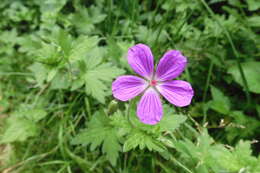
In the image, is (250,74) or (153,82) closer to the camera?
(153,82)

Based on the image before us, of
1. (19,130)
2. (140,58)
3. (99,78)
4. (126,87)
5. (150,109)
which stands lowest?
(19,130)

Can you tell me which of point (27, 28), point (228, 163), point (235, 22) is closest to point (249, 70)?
point (235, 22)

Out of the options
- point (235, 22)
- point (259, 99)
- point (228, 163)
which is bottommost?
point (259, 99)

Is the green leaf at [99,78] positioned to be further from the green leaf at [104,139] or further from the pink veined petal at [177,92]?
the pink veined petal at [177,92]

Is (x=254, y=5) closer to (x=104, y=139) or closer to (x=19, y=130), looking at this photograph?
(x=104, y=139)

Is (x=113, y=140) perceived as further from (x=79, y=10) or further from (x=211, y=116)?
(x=79, y=10)

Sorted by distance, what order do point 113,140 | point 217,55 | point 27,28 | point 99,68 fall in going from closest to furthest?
point 113,140, point 99,68, point 217,55, point 27,28

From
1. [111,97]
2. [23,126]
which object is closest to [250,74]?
[111,97]
